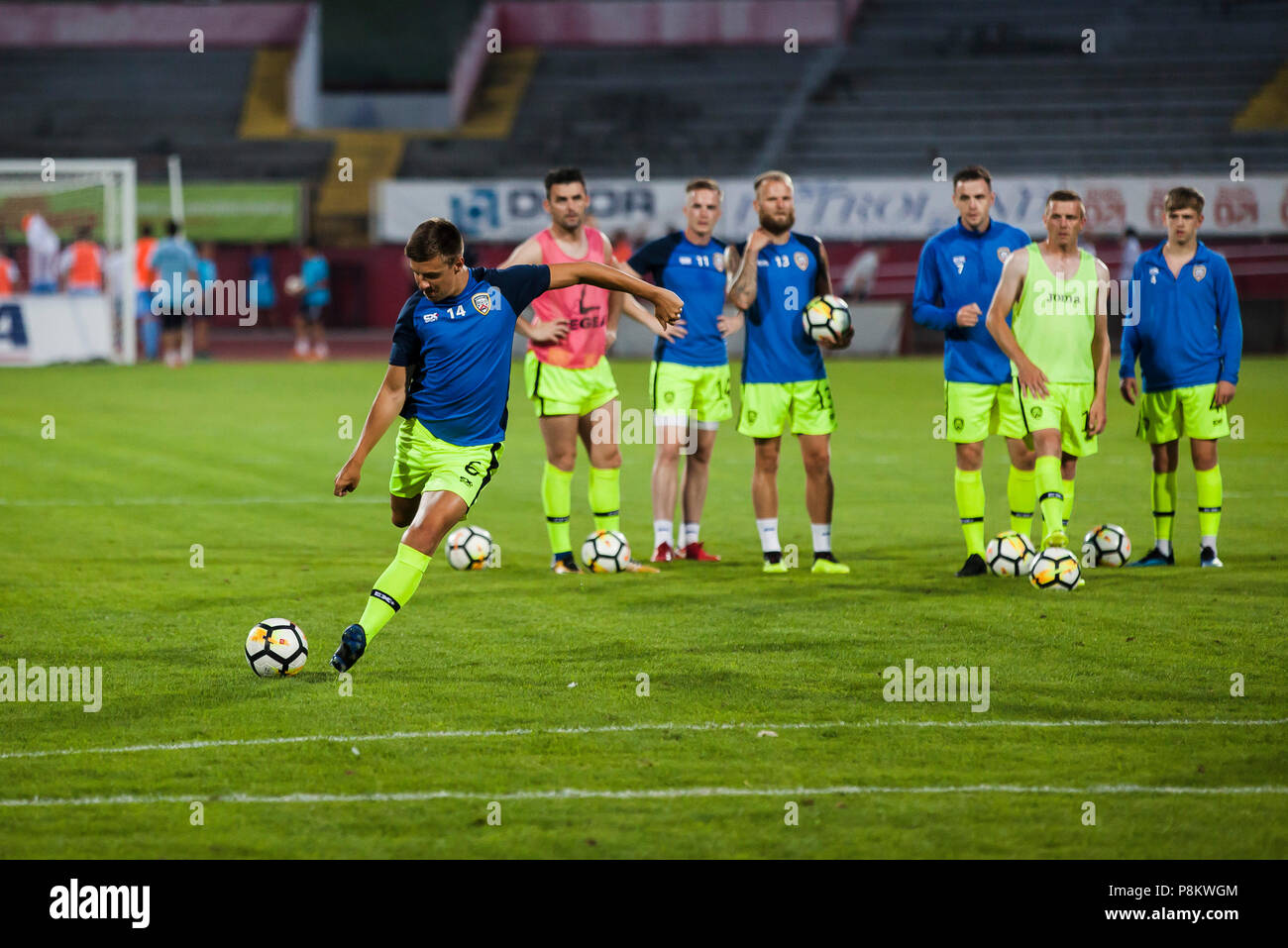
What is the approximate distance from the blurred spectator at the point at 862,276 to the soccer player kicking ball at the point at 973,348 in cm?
2156

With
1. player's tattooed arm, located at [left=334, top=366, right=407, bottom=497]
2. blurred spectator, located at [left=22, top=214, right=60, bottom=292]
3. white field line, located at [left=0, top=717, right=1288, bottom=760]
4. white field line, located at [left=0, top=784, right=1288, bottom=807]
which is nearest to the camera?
white field line, located at [left=0, top=784, right=1288, bottom=807]

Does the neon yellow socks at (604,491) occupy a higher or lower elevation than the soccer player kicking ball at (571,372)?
lower

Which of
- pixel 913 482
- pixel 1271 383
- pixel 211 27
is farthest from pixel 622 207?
pixel 913 482

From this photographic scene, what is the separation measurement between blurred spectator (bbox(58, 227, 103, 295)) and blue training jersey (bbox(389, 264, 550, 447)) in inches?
839

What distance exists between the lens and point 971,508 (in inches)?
373

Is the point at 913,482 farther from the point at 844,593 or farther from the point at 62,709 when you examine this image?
the point at 62,709

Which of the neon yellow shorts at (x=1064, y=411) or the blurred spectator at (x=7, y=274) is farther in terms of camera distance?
the blurred spectator at (x=7, y=274)

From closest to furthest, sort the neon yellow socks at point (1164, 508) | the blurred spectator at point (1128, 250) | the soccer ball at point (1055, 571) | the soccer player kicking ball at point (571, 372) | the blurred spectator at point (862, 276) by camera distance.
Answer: the soccer ball at point (1055, 571)
the soccer player kicking ball at point (571, 372)
the neon yellow socks at point (1164, 508)
the blurred spectator at point (1128, 250)
the blurred spectator at point (862, 276)

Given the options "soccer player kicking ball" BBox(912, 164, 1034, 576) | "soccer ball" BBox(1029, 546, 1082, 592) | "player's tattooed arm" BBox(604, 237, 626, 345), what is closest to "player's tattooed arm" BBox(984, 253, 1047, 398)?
"soccer player kicking ball" BBox(912, 164, 1034, 576)

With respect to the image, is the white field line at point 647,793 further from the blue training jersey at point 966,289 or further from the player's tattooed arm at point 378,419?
the blue training jersey at point 966,289

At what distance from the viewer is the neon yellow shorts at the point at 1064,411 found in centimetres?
900

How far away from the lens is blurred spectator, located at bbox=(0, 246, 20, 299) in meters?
27.0

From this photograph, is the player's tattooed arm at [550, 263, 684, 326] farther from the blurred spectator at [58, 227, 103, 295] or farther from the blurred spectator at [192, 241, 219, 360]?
the blurred spectator at [192, 241, 219, 360]

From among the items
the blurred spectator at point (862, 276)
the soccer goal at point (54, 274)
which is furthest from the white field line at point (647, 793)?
the blurred spectator at point (862, 276)
